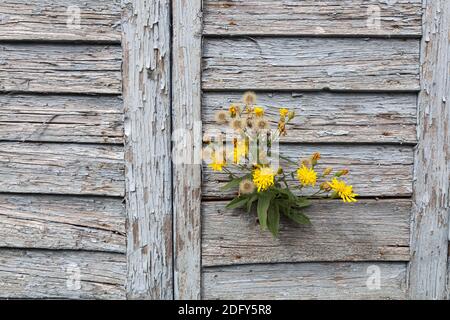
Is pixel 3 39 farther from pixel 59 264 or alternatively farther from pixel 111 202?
pixel 59 264

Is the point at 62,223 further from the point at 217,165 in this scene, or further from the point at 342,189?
the point at 342,189

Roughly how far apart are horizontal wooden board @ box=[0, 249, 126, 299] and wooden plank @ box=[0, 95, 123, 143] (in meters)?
0.40

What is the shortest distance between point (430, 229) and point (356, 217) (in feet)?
0.84

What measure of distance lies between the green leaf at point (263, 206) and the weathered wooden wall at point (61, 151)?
47cm

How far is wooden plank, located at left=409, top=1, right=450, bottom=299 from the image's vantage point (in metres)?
1.72

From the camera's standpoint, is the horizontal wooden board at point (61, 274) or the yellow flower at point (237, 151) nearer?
the yellow flower at point (237, 151)

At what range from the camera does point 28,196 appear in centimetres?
179

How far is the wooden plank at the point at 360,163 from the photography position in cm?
177

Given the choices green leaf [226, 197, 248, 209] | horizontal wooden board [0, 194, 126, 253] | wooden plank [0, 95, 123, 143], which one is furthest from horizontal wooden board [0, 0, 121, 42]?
green leaf [226, 197, 248, 209]

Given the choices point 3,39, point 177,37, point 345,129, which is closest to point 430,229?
point 345,129

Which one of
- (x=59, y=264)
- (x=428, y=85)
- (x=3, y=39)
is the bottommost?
(x=59, y=264)

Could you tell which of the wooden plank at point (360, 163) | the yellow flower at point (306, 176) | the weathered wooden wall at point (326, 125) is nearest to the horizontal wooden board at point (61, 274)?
the weathered wooden wall at point (326, 125)

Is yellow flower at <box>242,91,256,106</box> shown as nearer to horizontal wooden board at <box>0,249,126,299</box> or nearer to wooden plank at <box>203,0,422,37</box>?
wooden plank at <box>203,0,422,37</box>

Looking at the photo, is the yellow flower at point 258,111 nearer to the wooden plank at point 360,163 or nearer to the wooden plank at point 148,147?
the wooden plank at point 360,163
